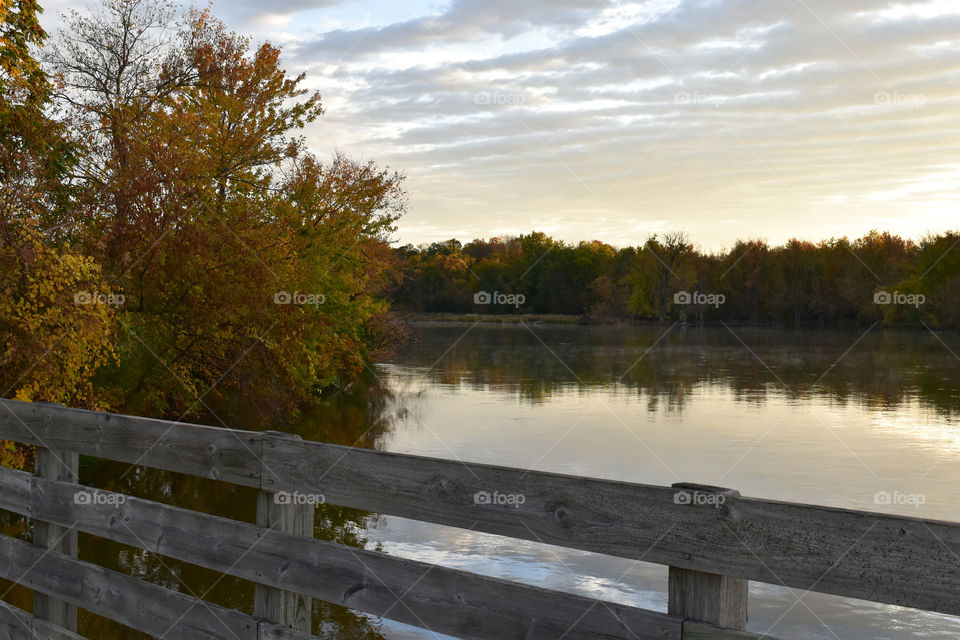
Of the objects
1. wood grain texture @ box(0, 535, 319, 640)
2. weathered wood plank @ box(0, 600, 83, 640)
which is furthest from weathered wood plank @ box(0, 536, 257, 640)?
weathered wood plank @ box(0, 600, 83, 640)

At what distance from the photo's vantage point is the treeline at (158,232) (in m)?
11.7

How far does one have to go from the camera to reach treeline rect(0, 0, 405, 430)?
11680mm

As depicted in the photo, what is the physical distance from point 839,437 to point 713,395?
890cm

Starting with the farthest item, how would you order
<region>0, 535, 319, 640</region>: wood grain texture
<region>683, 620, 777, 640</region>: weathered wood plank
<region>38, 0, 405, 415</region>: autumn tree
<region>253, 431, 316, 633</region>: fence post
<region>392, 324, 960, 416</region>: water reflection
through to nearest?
<region>392, 324, 960, 416</region>: water reflection, <region>38, 0, 405, 415</region>: autumn tree, <region>0, 535, 319, 640</region>: wood grain texture, <region>253, 431, 316, 633</region>: fence post, <region>683, 620, 777, 640</region>: weathered wood plank

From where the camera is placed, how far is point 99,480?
15.6m

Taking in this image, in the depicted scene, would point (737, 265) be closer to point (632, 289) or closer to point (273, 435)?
point (632, 289)

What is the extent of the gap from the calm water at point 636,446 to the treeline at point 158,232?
2.34 m

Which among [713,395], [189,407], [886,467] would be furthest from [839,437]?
[189,407]

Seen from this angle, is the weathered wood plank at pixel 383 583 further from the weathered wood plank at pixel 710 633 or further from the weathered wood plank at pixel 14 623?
the weathered wood plank at pixel 14 623

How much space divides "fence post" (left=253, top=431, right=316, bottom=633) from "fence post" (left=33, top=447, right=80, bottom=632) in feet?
5.37

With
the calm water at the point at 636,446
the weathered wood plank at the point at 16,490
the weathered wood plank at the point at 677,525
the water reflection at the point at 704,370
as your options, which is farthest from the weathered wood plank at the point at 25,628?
the water reflection at the point at 704,370

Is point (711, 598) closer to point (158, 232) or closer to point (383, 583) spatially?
point (383, 583)

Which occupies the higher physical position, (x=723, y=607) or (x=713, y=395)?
(x=723, y=607)

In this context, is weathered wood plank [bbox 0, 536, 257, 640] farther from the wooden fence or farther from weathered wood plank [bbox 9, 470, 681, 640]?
weathered wood plank [bbox 9, 470, 681, 640]
